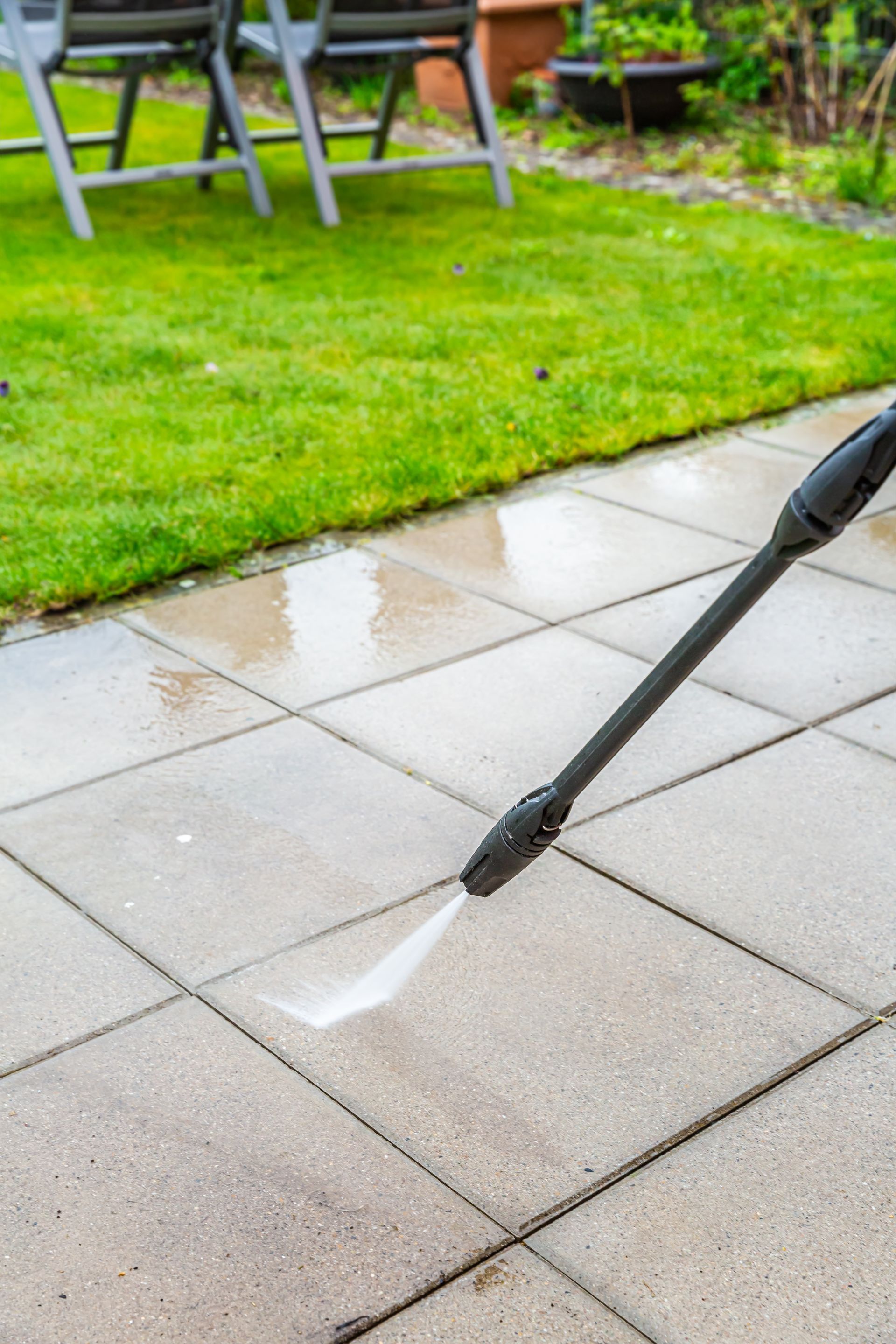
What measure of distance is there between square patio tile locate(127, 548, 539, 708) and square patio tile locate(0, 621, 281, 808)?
0.08 metres

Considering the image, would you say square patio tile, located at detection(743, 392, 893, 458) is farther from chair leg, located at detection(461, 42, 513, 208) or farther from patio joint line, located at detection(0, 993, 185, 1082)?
chair leg, located at detection(461, 42, 513, 208)

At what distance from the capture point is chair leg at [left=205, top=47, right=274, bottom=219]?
683 centimetres

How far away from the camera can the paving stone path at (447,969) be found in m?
1.61

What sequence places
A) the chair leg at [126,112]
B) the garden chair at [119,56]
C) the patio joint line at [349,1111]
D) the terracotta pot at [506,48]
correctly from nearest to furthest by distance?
1. the patio joint line at [349,1111]
2. the garden chair at [119,56]
3. the chair leg at [126,112]
4. the terracotta pot at [506,48]

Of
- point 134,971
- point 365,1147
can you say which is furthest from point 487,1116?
point 134,971

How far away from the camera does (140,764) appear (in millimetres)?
2672

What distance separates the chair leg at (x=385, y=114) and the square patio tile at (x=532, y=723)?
525cm

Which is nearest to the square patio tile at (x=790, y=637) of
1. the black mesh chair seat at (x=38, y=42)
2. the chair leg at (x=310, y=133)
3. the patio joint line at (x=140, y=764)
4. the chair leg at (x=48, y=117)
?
the patio joint line at (x=140, y=764)

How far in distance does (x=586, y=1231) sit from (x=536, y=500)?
252 cm

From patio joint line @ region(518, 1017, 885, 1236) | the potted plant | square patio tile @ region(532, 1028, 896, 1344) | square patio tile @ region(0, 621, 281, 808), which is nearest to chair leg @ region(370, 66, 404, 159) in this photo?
the potted plant

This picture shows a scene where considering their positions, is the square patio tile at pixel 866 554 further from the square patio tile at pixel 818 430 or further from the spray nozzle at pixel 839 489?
the spray nozzle at pixel 839 489

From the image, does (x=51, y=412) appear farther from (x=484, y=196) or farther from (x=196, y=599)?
(x=484, y=196)

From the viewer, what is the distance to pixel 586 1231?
5.46ft

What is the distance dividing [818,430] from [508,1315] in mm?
3384
